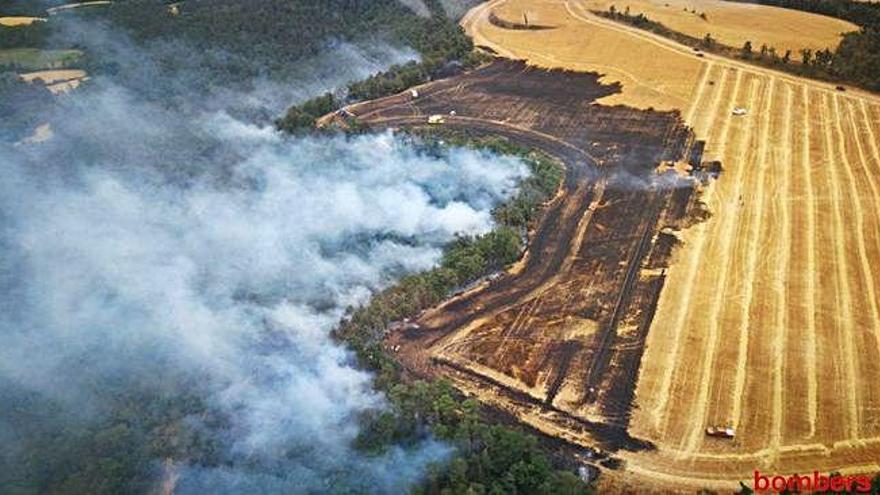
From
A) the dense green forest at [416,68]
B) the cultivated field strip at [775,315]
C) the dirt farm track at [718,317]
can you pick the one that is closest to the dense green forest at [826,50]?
the dirt farm track at [718,317]

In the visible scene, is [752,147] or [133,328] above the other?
[752,147]

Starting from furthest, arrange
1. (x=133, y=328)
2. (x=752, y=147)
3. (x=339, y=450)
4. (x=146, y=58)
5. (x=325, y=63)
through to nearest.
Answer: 1. (x=325, y=63)
2. (x=146, y=58)
3. (x=752, y=147)
4. (x=133, y=328)
5. (x=339, y=450)

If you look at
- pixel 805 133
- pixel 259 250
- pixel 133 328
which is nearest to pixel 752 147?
pixel 805 133

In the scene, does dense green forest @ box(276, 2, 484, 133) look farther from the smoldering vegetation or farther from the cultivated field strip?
the cultivated field strip

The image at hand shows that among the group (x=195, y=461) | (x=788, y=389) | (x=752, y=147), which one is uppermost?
(x=752, y=147)

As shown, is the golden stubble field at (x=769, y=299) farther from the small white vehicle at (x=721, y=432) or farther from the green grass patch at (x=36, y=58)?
the green grass patch at (x=36, y=58)

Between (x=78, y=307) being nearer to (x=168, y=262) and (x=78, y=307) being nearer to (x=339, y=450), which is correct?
(x=168, y=262)
